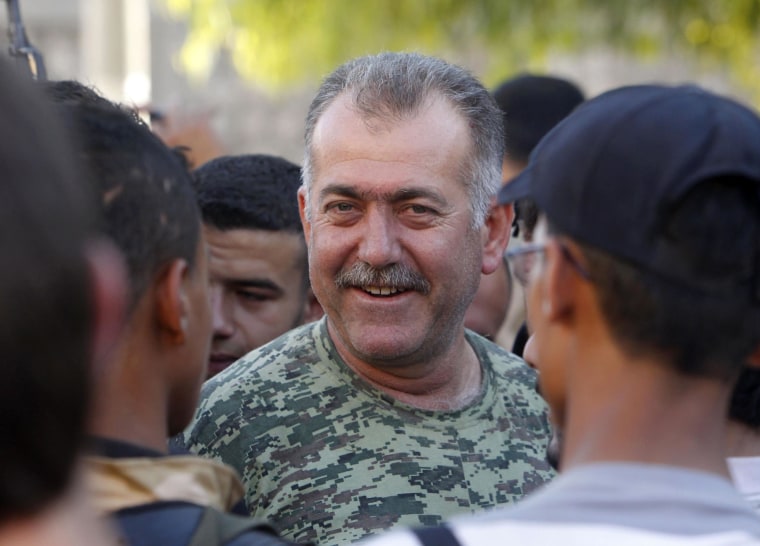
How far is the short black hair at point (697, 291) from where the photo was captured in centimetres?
185

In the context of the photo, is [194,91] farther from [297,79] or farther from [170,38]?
[297,79]

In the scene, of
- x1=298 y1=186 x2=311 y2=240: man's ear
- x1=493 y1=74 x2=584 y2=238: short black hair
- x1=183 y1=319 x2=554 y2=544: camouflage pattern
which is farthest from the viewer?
x1=493 y1=74 x2=584 y2=238: short black hair

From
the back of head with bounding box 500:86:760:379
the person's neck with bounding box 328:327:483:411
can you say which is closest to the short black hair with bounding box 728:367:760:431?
the back of head with bounding box 500:86:760:379

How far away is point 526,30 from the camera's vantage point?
1276cm

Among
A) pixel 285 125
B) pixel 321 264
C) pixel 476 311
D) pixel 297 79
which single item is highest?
pixel 321 264

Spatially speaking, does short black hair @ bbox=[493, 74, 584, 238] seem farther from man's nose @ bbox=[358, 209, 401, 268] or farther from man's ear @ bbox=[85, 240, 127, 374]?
man's ear @ bbox=[85, 240, 127, 374]

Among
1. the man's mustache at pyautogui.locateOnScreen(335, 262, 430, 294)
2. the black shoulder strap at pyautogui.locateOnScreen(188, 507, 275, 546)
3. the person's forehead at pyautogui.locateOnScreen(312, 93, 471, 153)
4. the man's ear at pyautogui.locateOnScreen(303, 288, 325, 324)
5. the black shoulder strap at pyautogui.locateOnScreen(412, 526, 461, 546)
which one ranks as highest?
the person's forehead at pyautogui.locateOnScreen(312, 93, 471, 153)

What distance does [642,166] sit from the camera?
1.86 m

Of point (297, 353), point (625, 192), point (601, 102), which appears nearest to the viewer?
point (625, 192)

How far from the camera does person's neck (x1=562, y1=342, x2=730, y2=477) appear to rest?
6.19 feet

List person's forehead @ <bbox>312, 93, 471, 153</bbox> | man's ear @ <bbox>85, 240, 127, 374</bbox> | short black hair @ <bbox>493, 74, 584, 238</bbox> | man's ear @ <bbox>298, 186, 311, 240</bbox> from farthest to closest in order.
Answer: short black hair @ <bbox>493, 74, 584, 238</bbox>, man's ear @ <bbox>298, 186, 311, 240</bbox>, person's forehead @ <bbox>312, 93, 471, 153</bbox>, man's ear @ <bbox>85, 240, 127, 374</bbox>

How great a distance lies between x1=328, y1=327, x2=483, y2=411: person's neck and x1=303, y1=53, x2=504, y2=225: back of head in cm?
41

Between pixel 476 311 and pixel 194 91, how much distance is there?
607 inches

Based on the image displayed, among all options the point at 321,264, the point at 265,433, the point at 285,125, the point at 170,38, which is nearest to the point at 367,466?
the point at 265,433
